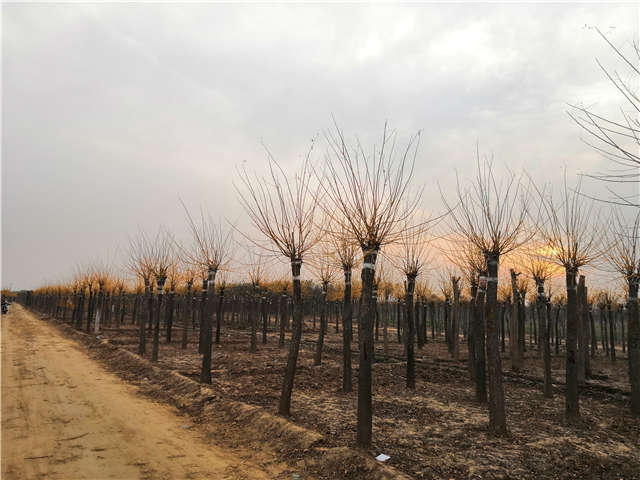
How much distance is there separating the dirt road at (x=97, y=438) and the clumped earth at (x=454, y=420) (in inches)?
64.7

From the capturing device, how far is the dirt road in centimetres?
493

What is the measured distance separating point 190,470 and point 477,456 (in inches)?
157

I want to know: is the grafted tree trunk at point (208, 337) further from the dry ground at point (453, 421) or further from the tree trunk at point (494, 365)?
the tree trunk at point (494, 365)

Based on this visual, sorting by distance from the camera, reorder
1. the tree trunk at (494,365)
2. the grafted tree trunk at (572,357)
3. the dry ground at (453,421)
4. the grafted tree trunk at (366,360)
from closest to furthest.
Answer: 1. the dry ground at (453,421)
2. the grafted tree trunk at (366,360)
3. the tree trunk at (494,365)
4. the grafted tree trunk at (572,357)

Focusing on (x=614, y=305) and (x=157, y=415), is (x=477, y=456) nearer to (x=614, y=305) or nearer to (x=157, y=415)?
(x=157, y=415)

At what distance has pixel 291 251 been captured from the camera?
792 cm

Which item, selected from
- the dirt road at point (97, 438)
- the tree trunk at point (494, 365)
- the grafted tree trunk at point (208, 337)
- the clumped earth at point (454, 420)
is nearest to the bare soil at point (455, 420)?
the clumped earth at point (454, 420)

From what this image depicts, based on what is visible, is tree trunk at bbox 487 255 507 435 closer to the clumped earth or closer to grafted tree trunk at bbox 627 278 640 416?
the clumped earth

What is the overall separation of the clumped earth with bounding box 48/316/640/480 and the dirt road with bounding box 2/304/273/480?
64.7 inches

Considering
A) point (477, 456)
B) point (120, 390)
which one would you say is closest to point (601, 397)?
point (477, 456)

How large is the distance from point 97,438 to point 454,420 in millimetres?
6309

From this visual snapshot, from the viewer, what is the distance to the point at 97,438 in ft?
19.7

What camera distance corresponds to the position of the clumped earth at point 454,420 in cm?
541

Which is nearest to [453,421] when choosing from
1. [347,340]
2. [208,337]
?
[347,340]
